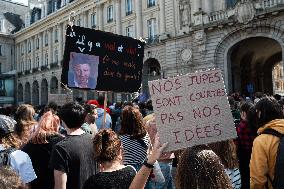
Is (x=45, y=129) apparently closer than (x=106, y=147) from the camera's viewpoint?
No

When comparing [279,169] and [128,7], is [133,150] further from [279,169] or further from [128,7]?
[128,7]

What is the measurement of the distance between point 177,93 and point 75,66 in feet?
11.0

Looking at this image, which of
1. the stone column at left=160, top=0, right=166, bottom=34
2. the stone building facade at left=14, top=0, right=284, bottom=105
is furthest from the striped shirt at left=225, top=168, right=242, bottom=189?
the stone column at left=160, top=0, right=166, bottom=34

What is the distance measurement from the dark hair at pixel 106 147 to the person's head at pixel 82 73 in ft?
9.25

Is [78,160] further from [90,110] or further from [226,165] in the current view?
[90,110]

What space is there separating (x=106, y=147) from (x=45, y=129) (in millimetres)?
1306

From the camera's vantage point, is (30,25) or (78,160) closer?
(78,160)

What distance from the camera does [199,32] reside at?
72.0 feet

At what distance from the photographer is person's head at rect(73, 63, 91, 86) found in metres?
5.79

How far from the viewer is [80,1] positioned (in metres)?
36.1

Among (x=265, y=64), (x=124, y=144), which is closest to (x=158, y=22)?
(x=265, y=64)

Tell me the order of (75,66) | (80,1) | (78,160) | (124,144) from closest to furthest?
(78,160) < (124,144) < (75,66) < (80,1)

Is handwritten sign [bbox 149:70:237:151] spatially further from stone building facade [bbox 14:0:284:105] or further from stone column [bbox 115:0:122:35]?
stone column [bbox 115:0:122:35]

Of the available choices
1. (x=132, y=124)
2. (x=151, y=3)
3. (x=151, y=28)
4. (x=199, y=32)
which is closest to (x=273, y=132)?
(x=132, y=124)
